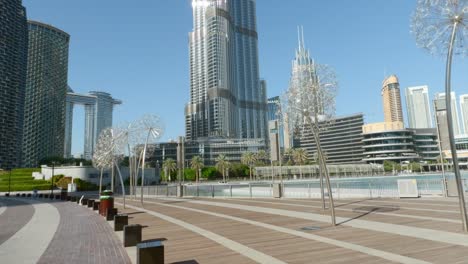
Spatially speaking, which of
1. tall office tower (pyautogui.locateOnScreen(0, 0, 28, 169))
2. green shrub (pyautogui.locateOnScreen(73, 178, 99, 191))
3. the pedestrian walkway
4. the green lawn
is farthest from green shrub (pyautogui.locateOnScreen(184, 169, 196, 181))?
the pedestrian walkway

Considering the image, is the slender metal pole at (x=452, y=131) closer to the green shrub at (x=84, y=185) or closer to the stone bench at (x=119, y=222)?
the stone bench at (x=119, y=222)

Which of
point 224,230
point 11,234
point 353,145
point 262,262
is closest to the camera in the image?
point 262,262

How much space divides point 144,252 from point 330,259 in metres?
Result: 4.70

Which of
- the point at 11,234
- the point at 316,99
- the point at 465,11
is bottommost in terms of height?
the point at 11,234

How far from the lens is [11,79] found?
600ft

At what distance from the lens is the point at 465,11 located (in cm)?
1130

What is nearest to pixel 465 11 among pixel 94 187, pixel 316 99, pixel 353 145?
pixel 316 99

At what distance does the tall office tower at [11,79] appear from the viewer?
6949 inches

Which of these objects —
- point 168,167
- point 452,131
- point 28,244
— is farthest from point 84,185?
point 452,131

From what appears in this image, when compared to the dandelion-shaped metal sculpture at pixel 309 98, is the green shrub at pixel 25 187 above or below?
below

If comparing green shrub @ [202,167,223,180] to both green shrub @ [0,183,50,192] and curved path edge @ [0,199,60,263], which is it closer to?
green shrub @ [0,183,50,192]

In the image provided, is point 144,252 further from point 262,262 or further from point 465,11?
point 465,11

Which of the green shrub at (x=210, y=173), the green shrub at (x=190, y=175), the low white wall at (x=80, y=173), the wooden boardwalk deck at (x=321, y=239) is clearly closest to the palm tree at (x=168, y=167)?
the green shrub at (x=190, y=175)

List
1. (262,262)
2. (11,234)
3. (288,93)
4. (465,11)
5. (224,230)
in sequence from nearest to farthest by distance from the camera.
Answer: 1. (262,262)
2. (465,11)
3. (224,230)
4. (11,234)
5. (288,93)
